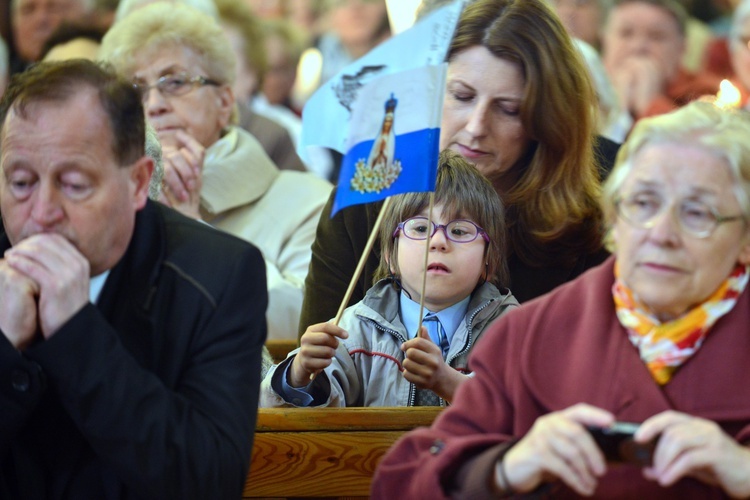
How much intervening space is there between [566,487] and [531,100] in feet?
5.83

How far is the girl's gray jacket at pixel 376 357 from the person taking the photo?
3.47 meters

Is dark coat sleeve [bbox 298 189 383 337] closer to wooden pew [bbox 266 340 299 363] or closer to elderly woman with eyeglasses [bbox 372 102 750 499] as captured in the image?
wooden pew [bbox 266 340 299 363]

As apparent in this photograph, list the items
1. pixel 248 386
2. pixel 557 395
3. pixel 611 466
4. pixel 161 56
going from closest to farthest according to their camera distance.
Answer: pixel 611 466, pixel 557 395, pixel 248 386, pixel 161 56

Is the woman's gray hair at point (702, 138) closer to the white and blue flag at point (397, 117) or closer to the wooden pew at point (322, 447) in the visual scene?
the white and blue flag at point (397, 117)

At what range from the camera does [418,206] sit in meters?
3.59

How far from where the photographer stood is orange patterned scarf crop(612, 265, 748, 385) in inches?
92.0

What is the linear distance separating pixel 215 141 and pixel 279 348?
1252 mm

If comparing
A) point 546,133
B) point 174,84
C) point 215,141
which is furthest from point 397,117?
point 215,141

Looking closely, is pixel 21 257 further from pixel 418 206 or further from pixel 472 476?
pixel 418 206

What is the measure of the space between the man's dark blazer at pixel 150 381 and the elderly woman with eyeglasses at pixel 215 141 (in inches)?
86.8

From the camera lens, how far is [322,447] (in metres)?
3.28

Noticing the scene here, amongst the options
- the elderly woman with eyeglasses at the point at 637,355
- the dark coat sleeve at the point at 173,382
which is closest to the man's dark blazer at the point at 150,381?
the dark coat sleeve at the point at 173,382

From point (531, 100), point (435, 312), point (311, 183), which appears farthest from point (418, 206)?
point (311, 183)

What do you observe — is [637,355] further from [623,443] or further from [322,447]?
[322,447]
